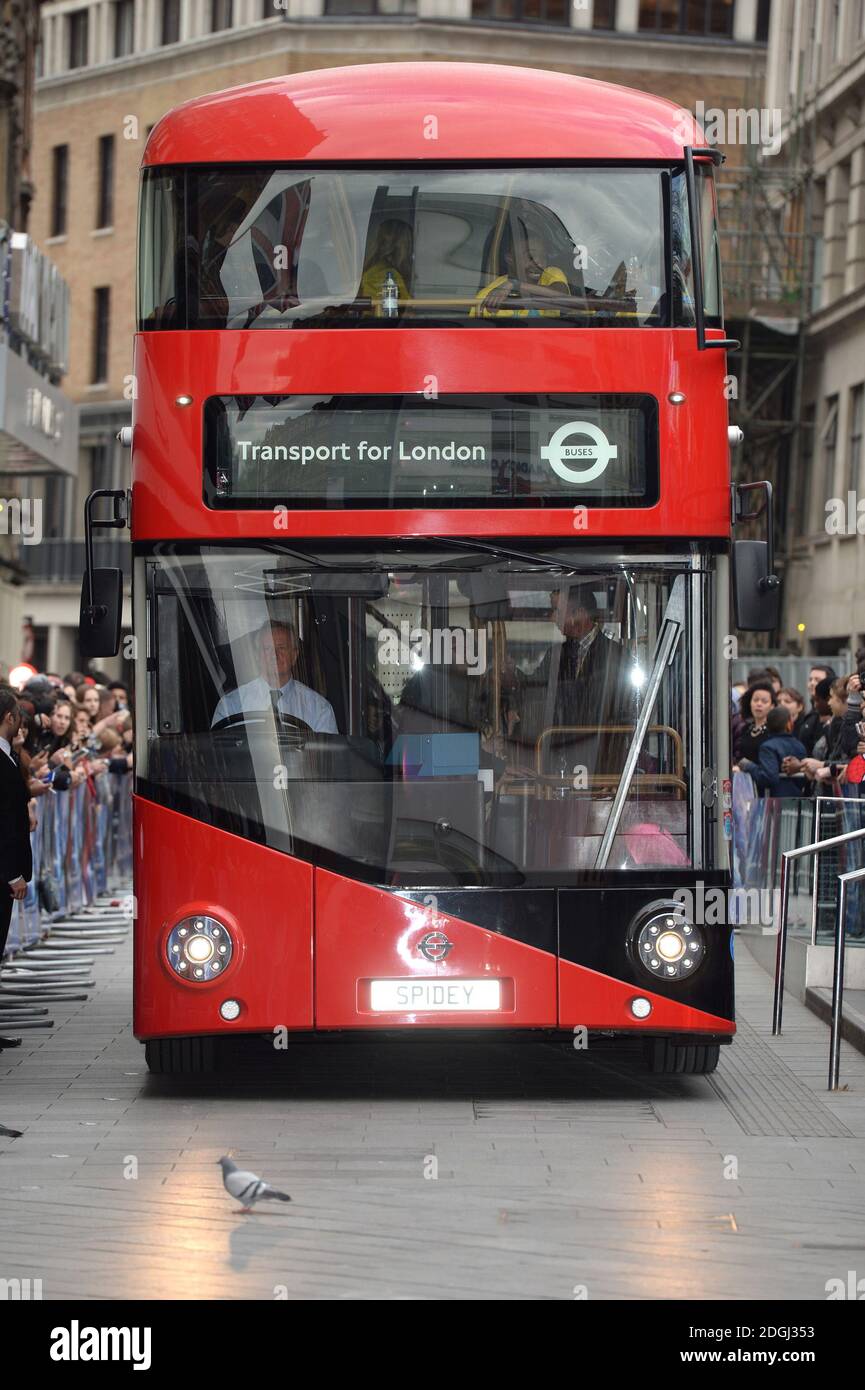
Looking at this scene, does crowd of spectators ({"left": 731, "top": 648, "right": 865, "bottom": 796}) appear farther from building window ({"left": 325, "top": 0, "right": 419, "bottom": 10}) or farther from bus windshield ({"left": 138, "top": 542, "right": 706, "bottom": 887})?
building window ({"left": 325, "top": 0, "right": 419, "bottom": 10})

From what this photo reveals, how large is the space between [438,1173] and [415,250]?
155 inches

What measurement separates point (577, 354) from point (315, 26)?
5067cm

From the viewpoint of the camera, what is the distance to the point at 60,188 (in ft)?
218

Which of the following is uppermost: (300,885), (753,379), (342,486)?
(753,379)

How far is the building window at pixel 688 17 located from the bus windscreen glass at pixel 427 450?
50725 millimetres

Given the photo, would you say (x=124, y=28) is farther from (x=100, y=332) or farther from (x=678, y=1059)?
(x=678, y=1059)

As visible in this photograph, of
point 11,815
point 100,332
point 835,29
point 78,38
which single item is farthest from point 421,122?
point 78,38

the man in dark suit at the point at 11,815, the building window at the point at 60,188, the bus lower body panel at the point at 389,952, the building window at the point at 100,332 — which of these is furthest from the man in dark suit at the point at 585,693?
the building window at the point at 60,188

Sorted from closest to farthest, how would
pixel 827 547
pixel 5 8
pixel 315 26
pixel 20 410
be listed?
pixel 20 410 → pixel 5 8 → pixel 827 547 → pixel 315 26
